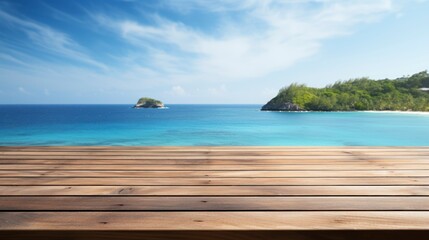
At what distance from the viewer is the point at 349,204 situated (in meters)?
0.97

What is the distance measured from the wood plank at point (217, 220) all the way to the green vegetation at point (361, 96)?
48362 mm

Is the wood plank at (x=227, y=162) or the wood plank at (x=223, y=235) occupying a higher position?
the wood plank at (x=227, y=162)

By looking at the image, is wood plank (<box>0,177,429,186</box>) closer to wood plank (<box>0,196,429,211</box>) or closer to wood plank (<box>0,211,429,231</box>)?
wood plank (<box>0,196,429,211</box>)

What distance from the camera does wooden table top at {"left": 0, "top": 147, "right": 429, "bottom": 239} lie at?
84 centimetres

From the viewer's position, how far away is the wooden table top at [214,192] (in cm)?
84

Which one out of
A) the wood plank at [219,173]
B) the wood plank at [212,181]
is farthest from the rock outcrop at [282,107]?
the wood plank at [212,181]

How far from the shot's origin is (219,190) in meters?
1.13

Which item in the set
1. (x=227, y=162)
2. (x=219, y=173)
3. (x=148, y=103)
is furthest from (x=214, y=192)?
Result: (x=148, y=103)

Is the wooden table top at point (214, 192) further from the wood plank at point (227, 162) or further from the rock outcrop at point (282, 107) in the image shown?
the rock outcrop at point (282, 107)

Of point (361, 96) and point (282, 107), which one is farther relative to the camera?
point (282, 107)

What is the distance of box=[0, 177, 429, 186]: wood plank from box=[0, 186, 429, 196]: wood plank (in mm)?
44

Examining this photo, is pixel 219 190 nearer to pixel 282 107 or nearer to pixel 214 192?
pixel 214 192

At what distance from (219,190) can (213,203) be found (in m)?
0.15

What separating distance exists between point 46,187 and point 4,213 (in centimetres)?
27
